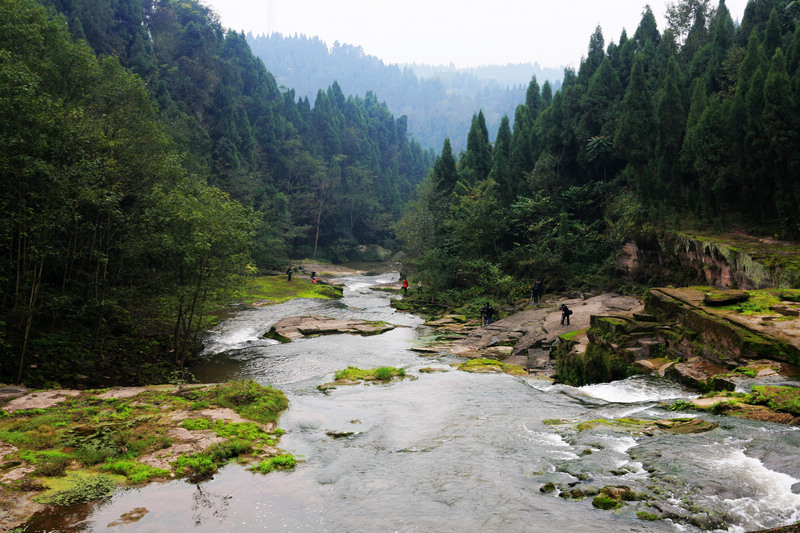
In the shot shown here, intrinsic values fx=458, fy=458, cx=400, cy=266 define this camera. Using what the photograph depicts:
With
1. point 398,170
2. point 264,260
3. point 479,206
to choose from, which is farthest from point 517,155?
point 398,170

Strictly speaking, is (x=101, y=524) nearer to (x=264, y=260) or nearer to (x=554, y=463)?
(x=554, y=463)

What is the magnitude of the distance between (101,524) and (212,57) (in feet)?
278

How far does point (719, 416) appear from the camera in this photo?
973 cm

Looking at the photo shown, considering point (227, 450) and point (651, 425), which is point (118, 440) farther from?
point (651, 425)

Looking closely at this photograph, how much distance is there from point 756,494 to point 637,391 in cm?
702

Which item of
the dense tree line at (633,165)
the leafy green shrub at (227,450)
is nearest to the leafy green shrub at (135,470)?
the leafy green shrub at (227,450)

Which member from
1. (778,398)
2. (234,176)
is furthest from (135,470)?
(234,176)

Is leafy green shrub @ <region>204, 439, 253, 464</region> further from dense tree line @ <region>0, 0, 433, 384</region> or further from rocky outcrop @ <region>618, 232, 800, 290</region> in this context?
rocky outcrop @ <region>618, 232, 800, 290</region>

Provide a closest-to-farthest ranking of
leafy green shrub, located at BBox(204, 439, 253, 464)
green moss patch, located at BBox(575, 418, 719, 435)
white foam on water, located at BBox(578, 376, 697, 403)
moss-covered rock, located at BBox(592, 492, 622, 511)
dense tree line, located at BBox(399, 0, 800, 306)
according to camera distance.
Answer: moss-covered rock, located at BBox(592, 492, 622, 511)
leafy green shrub, located at BBox(204, 439, 253, 464)
green moss patch, located at BBox(575, 418, 719, 435)
white foam on water, located at BBox(578, 376, 697, 403)
dense tree line, located at BBox(399, 0, 800, 306)

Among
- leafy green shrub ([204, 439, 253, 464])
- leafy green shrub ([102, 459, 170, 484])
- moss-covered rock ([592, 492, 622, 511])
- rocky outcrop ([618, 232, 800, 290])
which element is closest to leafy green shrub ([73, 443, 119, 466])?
leafy green shrub ([102, 459, 170, 484])

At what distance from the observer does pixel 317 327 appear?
29.2 m

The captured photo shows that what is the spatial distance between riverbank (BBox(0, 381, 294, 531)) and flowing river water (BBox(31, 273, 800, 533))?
47cm

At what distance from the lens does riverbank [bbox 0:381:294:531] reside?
7.43 metres

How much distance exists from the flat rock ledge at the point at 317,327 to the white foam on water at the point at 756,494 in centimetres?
2272
